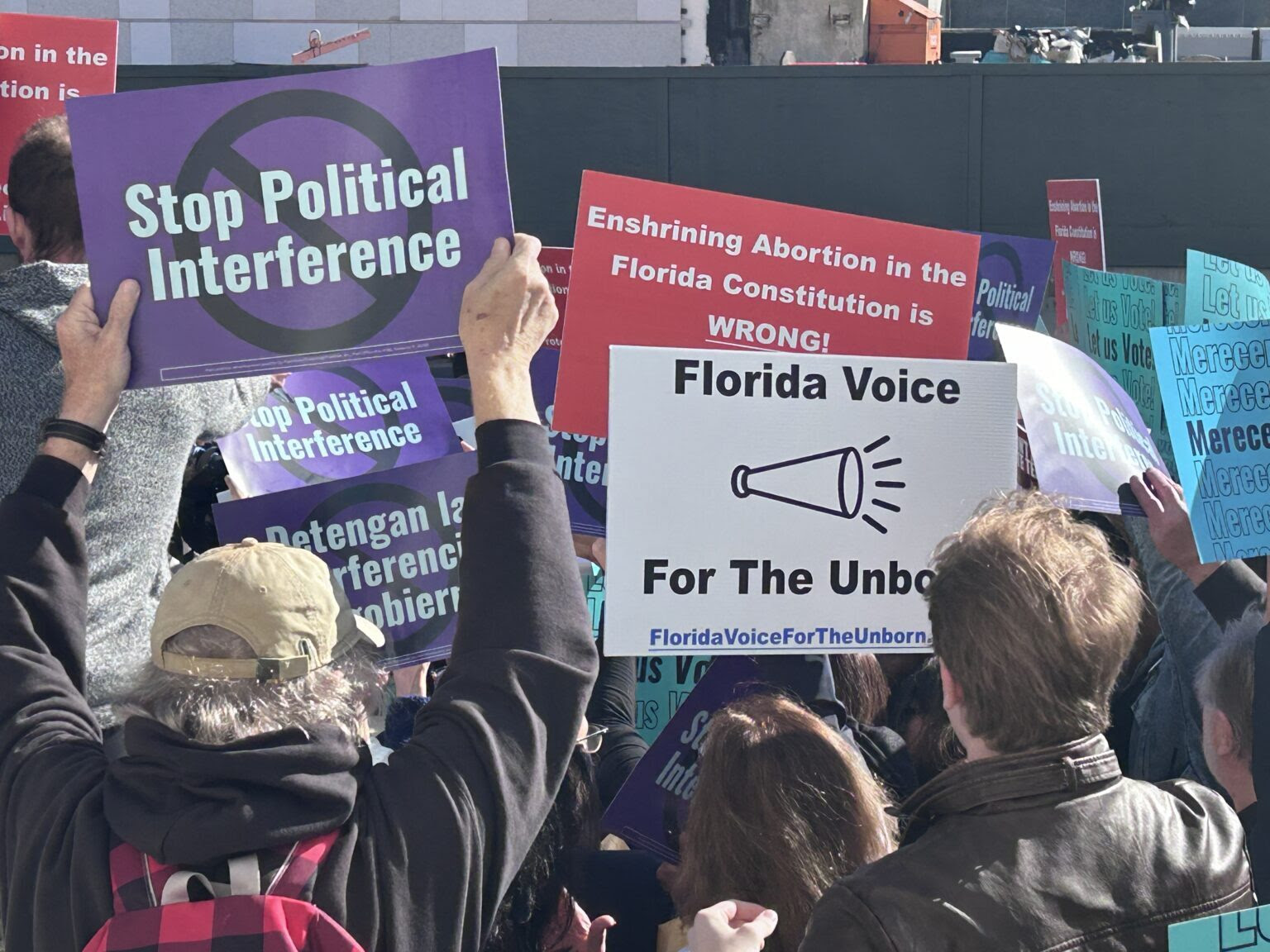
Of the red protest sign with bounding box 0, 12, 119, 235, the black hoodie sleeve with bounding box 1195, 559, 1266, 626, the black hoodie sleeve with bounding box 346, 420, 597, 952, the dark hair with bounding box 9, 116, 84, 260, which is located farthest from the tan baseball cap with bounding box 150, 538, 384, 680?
the red protest sign with bounding box 0, 12, 119, 235

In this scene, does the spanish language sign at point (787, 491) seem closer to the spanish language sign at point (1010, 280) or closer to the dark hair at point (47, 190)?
the dark hair at point (47, 190)

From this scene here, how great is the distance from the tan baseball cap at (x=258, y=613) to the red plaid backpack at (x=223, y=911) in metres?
0.22

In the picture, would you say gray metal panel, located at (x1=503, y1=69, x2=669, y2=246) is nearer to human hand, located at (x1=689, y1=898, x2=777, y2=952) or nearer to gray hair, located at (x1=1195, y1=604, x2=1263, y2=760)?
gray hair, located at (x1=1195, y1=604, x2=1263, y2=760)

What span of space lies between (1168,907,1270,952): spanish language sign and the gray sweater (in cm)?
156

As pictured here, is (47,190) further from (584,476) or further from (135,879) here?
(135,879)

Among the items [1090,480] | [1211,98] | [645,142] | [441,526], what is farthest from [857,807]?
[1211,98]

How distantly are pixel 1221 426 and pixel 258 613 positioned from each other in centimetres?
187

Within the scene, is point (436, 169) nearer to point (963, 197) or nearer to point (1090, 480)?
point (1090, 480)

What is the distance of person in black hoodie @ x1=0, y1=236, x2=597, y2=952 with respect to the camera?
1527mm

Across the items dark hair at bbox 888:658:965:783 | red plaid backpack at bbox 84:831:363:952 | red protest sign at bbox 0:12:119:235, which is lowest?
dark hair at bbox 888:658:965:783

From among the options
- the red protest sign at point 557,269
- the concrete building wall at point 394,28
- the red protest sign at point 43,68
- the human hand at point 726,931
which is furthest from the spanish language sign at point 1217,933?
the concrete building wall at point 394,28

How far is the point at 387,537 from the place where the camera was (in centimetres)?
294

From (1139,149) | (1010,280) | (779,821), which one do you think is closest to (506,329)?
(779,821)

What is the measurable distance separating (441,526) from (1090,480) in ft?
4.05
